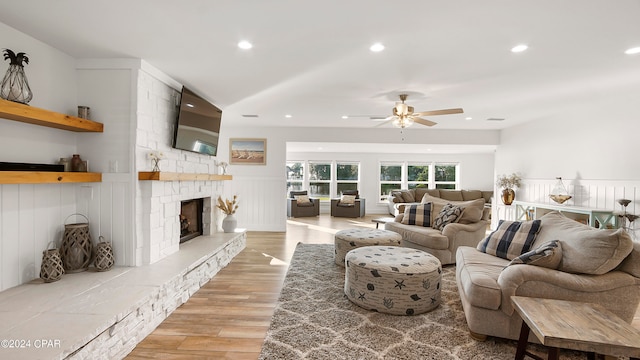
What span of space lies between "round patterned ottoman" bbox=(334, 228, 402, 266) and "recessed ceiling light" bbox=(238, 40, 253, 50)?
2.52 m

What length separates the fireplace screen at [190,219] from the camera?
4.02m

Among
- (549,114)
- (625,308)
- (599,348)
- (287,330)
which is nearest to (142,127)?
(287,330)

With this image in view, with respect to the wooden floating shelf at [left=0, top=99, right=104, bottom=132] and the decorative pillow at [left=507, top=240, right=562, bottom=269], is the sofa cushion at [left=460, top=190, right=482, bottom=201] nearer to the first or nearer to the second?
the decorative pillow at [left=507, top=240, right=562, bottom=269]

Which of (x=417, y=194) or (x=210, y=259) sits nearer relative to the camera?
(x=210, y=259)

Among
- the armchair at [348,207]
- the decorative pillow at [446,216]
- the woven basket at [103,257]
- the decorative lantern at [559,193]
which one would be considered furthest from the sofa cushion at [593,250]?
the armchair at [348,207]

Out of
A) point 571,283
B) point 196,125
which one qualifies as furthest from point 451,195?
point 196,125

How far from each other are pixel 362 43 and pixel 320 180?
7.82 m

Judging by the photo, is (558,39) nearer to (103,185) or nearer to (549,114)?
(549,114)

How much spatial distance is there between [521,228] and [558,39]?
67.1 inches

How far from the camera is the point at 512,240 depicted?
9.50 feet

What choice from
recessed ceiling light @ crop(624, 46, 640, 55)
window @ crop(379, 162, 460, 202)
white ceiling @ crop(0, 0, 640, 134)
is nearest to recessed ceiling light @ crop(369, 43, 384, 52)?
white ceiling @ crop(0, 0, 640, 134)

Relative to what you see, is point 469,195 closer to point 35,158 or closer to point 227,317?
point 227,317

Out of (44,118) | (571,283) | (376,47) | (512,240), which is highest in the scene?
(376,47)

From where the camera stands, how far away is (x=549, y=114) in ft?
16.7
